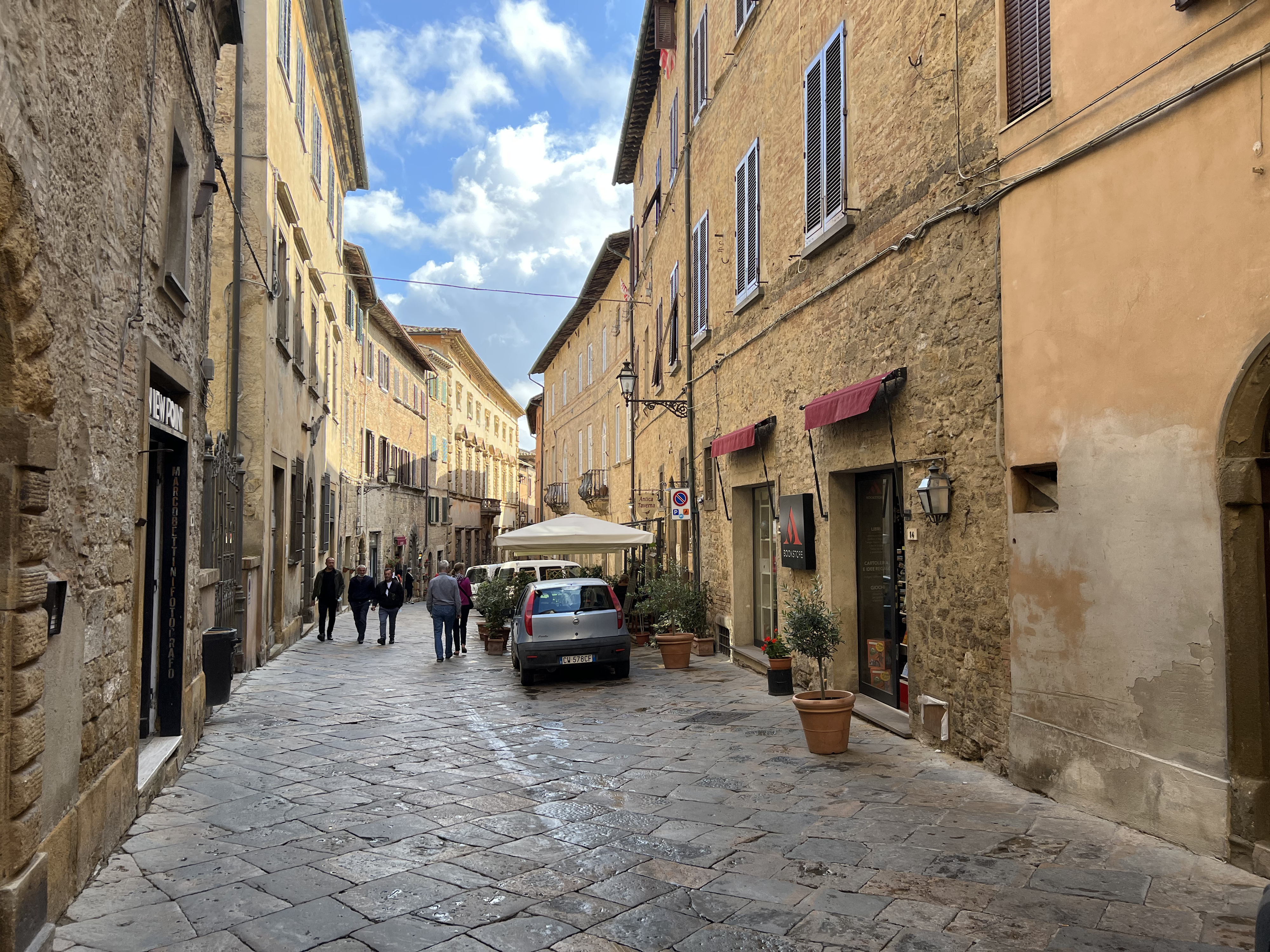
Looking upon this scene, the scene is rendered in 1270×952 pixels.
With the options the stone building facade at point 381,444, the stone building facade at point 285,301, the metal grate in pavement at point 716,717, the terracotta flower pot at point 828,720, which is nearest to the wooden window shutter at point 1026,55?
the terracotta flower pot at point 828,720

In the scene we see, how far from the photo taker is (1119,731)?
5.27 metres

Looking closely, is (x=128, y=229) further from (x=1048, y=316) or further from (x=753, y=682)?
(x=753, y=682)

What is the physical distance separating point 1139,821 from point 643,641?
11.0 metres

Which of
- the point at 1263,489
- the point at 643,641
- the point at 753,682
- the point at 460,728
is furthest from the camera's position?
the point at 643,641

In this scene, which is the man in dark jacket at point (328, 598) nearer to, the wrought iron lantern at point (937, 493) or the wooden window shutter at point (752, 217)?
the wooden window shutter at point (752, 217)

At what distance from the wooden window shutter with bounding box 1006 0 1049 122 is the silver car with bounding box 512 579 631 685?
7.24m

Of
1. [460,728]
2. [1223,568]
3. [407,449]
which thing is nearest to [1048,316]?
[1223,568]

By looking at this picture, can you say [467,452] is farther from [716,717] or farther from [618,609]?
[716,717]

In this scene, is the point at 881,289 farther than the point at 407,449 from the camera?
No

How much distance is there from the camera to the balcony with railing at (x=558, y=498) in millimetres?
35844

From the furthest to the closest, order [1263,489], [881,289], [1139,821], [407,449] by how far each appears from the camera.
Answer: [407,449] → [881,289] → [1139,821] → [1263,489]

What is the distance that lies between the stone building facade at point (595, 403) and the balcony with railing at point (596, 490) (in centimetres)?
3

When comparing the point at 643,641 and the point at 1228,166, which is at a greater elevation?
the point at 1228,166

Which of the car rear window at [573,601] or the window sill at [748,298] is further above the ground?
the window sill at [748,298]
